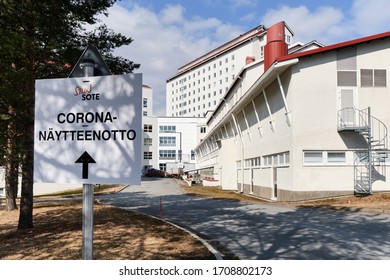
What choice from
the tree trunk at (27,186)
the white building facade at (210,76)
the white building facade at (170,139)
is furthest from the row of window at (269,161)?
the white building facade at (210,76)

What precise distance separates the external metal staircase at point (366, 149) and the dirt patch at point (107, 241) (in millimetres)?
12112

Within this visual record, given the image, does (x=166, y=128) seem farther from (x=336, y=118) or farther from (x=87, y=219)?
(x=87, y=219)

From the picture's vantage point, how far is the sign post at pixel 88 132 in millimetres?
2725

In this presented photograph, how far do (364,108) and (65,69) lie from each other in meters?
15.6

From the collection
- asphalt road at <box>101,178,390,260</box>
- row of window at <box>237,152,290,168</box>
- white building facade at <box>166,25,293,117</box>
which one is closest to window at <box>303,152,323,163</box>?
Answer: row of window at <box>237,152,290,168</box>

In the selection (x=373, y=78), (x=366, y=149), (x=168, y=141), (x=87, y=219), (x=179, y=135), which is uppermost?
(x=179, y=135)

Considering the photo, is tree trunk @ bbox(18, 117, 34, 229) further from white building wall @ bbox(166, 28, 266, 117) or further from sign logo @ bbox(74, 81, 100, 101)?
white building wall @ bbox(166, 28, 266, 117)

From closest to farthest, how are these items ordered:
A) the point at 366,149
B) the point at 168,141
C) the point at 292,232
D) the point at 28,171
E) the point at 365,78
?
the point at 292,232
the point at 28,171
the point at 366,149
the point at 365,78
the point at 168,141

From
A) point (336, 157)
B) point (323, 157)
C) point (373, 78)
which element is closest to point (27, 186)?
point (323, 157)

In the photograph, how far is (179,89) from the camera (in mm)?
116562

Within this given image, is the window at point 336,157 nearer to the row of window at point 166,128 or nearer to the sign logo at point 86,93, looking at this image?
the sign logo at point 86,93

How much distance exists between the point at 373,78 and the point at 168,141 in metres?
64.5

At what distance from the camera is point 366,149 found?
1845 centimetres

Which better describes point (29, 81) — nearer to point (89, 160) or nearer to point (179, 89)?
point (89, 160)
